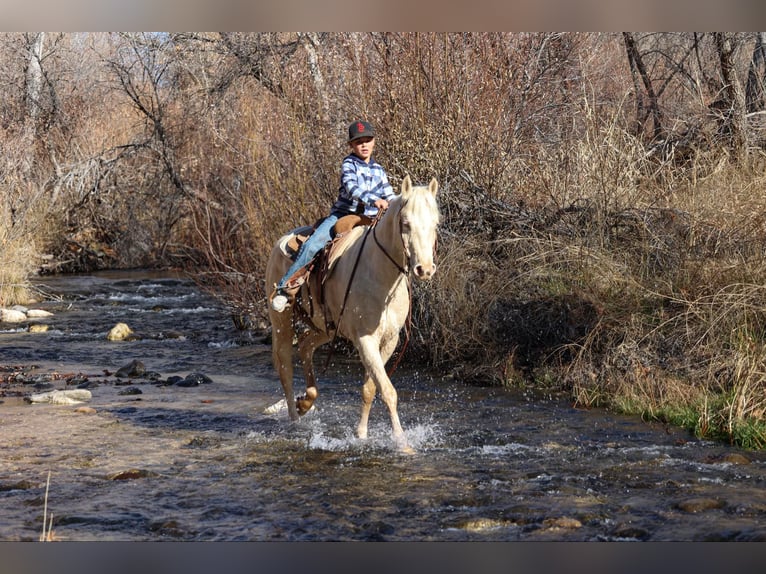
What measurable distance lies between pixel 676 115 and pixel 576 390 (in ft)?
25.6

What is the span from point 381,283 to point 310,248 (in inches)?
44.0

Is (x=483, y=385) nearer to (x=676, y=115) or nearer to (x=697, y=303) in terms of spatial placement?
(x=697, y=303)

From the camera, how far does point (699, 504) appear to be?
6461 mm

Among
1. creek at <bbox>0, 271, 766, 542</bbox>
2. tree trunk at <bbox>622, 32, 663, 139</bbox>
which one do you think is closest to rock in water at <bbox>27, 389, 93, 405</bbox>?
creek at <bbox>0, 271, 766, 542</bbox>

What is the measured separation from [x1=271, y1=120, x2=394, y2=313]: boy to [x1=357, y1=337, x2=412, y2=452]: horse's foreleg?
1171 mm

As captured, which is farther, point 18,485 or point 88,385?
point 88,385

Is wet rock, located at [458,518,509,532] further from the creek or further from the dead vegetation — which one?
the dead vegetation

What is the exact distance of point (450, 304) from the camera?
12.1 meters

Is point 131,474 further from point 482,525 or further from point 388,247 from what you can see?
point 482,525

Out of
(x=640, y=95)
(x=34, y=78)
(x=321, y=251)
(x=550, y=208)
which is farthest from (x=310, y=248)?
(x=34, y=78)

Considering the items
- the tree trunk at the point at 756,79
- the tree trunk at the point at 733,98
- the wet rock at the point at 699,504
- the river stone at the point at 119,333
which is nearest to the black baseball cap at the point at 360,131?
the wet rock at the point at 699,504

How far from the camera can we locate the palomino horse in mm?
7227

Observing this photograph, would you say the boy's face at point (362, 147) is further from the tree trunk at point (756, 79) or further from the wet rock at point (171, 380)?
the tree trunk at point (756, 79)

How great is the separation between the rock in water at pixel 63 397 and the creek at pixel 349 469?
0.49 ft
